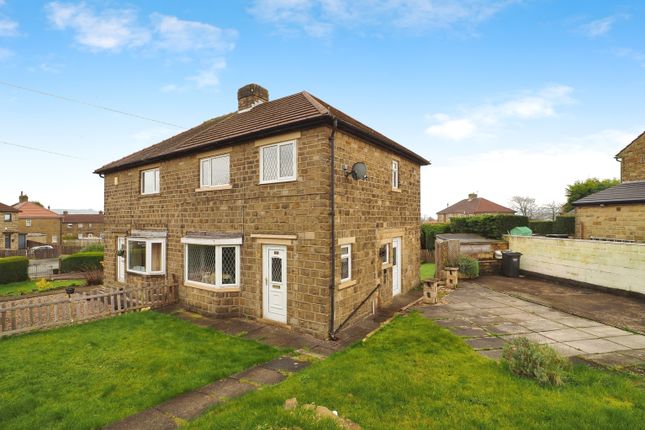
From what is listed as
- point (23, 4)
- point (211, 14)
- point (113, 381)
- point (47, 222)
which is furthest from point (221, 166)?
point (47, 222)

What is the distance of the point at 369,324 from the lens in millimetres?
8844

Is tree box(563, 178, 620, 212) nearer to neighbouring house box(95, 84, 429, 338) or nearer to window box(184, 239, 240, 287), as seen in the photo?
neighbouring house box(95, 84, 429, 338)

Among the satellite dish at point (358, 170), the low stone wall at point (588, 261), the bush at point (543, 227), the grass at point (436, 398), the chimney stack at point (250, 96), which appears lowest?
the grass at point (436, 398)

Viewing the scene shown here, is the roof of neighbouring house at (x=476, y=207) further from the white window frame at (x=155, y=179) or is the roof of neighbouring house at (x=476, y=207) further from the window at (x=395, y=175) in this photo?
the white window frame at (x=155, y=179)

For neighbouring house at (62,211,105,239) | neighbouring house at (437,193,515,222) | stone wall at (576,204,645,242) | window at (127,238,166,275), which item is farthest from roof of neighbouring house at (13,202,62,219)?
stone wall at (576,204,645,242)

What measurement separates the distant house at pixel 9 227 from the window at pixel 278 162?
5479cm

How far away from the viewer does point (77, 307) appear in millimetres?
9156

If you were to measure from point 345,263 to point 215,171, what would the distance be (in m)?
5.69

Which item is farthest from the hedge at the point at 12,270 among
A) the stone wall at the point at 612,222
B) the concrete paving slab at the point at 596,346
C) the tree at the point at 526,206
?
the tree at the point at 526,206

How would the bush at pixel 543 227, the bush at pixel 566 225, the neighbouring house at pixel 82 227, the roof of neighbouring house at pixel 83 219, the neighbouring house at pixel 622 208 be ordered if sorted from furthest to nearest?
the roof of neighbouring house at pixel 83 219 → the neighbouring house at pixel 82 227 → the bush at pixel 543 227 → the bush at pixel 566 225 → the neighbouring house at pixel 622 208

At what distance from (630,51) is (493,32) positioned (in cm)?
494

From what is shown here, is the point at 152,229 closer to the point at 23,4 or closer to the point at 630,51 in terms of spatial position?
the point at 23,4

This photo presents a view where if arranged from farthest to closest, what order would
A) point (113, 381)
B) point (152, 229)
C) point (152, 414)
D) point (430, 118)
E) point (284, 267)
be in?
point (430, 118), point (152, 229), point (284, 267), point (113, 381), point (152, 414)

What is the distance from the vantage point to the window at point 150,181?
12.6 meters
